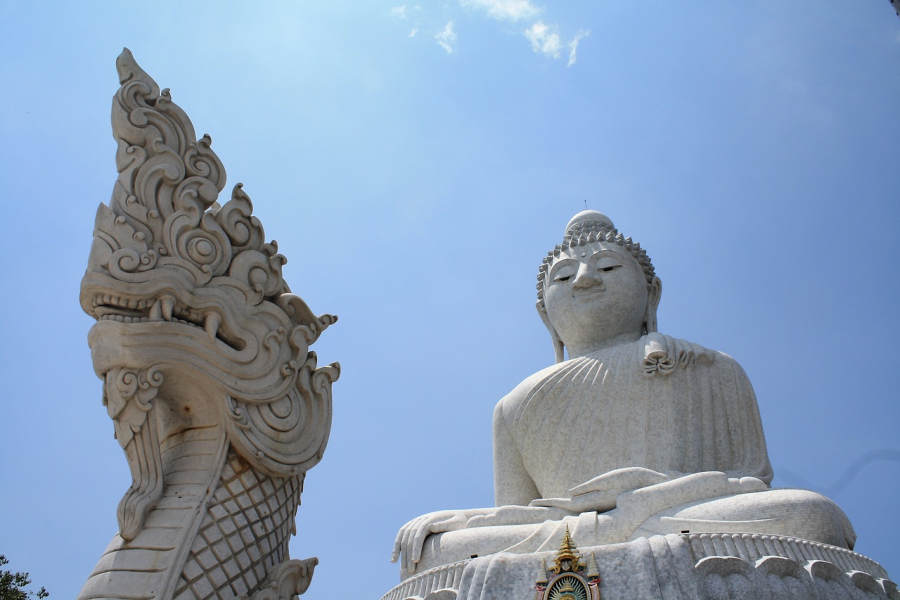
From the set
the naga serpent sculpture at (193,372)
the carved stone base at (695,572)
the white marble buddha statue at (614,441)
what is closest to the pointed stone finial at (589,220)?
the white marble buddha statue at (614,441)

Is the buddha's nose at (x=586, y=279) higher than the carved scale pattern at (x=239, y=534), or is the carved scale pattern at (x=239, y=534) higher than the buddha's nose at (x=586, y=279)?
the buddha's nose at (x=586, y=279)

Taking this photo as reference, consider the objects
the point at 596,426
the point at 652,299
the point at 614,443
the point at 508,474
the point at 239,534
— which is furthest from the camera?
the point at 652,299

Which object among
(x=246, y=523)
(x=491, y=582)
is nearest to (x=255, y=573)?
(x=246, y=523)

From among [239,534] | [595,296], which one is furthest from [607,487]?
[595,296]

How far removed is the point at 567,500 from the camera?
18.9 ft

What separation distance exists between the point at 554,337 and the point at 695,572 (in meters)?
3.96

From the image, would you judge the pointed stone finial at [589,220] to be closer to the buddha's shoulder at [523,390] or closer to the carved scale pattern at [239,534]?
the buddha's shoulder at [523,390]

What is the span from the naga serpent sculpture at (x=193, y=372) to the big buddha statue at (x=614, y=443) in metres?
0.95

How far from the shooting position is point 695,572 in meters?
4.27

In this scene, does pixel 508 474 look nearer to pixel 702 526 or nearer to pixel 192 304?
pixel 702 526

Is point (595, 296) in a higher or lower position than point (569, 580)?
higher

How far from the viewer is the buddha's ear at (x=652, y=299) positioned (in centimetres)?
794

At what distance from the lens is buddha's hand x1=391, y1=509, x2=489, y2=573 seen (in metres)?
5.61

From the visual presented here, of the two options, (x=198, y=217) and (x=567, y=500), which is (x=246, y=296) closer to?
(x=198, y=217)
